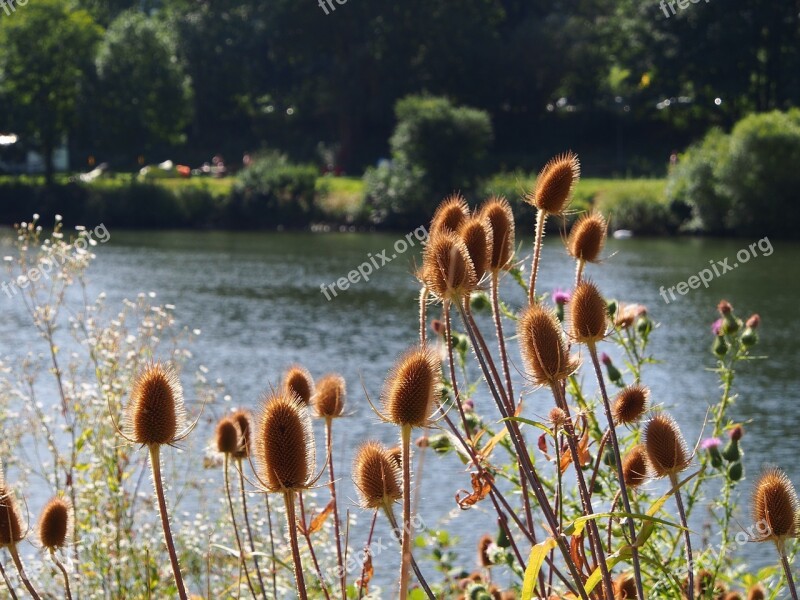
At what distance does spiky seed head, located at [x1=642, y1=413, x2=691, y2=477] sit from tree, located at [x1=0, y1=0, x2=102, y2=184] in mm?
52601

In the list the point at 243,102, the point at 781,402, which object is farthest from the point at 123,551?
the point at 243,102

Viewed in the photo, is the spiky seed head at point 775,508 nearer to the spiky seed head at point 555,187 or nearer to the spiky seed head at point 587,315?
the spiky seed head at point 587,315

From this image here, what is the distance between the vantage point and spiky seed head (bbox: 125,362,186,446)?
2.58m

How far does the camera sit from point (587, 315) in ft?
9.52

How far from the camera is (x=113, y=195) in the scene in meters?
50.9

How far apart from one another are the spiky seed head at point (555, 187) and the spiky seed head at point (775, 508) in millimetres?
792

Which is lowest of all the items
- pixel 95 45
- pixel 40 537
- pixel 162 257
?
pixel 162 257

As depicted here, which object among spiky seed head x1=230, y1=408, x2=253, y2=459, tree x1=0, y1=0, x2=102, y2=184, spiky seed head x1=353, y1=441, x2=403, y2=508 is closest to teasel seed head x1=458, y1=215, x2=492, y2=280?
spiky seed head x1=353, y1=441, x2=403, y2=508

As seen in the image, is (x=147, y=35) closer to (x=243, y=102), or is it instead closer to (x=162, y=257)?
(x=243, y=102)

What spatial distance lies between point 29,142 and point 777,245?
3178 centimetres

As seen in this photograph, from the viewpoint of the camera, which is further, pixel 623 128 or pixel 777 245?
pixel 623 128

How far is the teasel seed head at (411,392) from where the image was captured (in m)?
2.60

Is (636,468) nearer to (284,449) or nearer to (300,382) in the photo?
(300,382)

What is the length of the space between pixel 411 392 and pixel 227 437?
1228 mm
